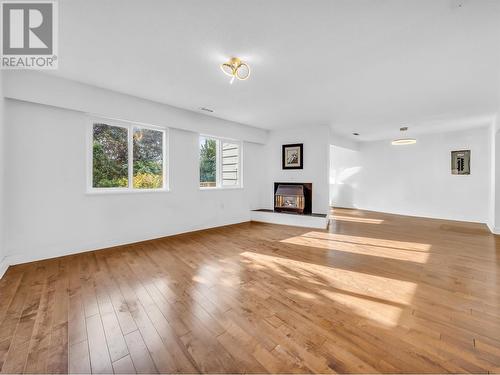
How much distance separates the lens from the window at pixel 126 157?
3863 mm

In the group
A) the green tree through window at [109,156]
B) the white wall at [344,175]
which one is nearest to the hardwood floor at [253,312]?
the green tree through window at [109,156]

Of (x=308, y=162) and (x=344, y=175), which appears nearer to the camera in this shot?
(x=308, y=162)

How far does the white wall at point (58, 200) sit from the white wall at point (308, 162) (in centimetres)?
309

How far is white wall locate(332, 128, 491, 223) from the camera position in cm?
625

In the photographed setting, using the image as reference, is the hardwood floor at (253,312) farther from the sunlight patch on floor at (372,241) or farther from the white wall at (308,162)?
the white wall at (308,162)

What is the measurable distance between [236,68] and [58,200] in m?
3.22

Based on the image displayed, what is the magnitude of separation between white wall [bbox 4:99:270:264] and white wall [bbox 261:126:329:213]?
3.09 metres

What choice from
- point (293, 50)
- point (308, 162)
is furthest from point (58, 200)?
point (308, 162)

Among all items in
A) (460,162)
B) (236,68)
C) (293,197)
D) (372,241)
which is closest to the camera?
(236,68)

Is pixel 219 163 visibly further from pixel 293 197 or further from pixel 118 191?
pixel 118 191

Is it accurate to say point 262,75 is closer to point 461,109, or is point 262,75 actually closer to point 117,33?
point 117,33

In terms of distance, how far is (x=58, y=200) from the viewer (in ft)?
11.1
